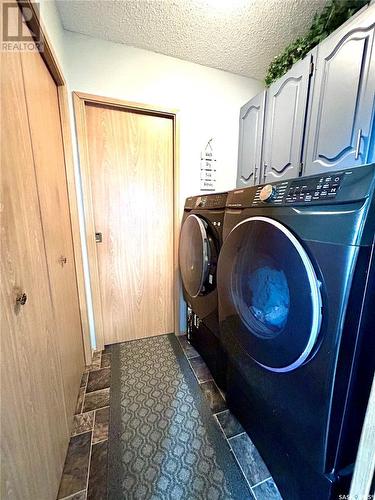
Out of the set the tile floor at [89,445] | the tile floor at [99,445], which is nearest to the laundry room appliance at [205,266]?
the tile floor at [99,445]

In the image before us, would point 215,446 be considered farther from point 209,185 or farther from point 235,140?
point 235,140

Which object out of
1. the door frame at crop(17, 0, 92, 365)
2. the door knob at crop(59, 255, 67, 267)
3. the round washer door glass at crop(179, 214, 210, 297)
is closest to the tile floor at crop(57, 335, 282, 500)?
the door frame at crop(17, 0, 92, 365)

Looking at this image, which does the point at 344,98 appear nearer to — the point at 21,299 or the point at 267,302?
the point at 267,302

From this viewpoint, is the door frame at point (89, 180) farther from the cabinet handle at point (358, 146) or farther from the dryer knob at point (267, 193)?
the cabinet handle at point (358, 146)

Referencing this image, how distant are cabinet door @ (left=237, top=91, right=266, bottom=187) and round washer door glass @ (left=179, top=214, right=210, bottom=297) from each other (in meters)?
0.61

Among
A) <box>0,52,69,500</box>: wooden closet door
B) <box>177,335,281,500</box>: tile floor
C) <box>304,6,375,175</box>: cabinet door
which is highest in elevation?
<box>304,6,375,175</box>: cabinet door

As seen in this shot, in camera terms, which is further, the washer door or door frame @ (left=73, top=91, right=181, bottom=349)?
door frame @ (left=73, top=91, right=181, bottom=349)

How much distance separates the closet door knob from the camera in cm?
62

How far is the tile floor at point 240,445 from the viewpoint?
0.88 meters

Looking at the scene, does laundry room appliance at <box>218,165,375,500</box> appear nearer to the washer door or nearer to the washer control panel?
the washer door

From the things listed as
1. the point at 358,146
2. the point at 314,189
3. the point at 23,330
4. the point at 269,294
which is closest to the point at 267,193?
the point at 314,189

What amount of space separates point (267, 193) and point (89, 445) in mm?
1459

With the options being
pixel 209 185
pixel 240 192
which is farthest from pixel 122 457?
pixel 209 185

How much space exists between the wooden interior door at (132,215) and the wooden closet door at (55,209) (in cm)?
29
